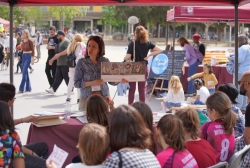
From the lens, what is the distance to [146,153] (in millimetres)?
2828

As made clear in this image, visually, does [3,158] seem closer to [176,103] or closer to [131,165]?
[131,165]

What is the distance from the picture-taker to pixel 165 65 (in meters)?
11.7

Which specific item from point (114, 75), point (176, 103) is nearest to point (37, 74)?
point (176, 103)

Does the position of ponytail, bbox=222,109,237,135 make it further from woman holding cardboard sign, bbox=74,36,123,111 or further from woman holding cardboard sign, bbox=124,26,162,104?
woman holding cardboard sign, bbox=124,26,162,104

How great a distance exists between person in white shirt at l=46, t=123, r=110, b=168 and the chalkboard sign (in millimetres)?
8884

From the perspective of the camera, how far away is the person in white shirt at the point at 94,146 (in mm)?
2807

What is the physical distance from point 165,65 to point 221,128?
7.92 meters

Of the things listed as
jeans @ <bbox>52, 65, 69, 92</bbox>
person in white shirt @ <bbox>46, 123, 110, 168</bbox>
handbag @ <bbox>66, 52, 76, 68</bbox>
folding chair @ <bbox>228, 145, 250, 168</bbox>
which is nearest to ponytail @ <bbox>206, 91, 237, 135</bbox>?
folding chair @ <bbox>228, 145, 250, 168</bbox>

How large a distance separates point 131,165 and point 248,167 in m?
1.53

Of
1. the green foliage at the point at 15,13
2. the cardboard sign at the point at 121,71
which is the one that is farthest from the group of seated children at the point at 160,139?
the green foliage at the point at 15,13

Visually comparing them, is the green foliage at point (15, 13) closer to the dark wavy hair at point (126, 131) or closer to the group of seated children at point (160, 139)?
the group of seated children at point (160, 139)

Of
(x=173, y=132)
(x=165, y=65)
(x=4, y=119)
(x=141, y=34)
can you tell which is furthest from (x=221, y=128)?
(x=165, y=65)

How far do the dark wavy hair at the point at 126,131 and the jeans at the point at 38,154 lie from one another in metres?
1.35

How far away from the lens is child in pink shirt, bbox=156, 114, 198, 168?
3080mm
